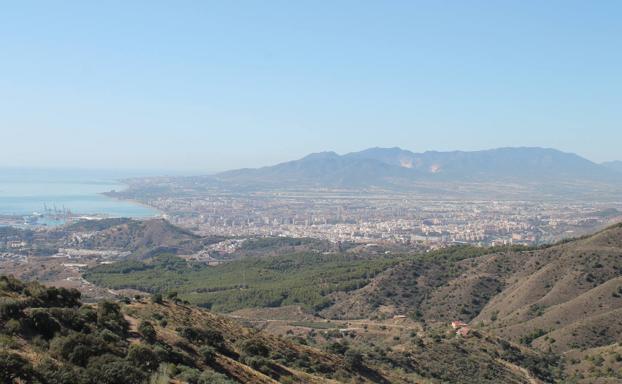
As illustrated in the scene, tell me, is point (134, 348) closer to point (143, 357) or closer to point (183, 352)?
point (143, 357)

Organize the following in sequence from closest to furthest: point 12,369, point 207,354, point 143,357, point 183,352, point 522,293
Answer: point 12,369, point 143,357, point 183,352, point 207,354, point 522,293

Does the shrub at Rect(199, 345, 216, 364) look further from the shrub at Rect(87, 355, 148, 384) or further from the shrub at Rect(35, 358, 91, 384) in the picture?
the shrub at Rect(35, 358, 91, 384)

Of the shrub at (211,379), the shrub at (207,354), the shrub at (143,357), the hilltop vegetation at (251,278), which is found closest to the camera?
the shrub at (143,357)

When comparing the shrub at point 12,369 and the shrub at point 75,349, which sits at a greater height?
the shrub at point 12,369

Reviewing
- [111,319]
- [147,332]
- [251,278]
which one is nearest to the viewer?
[147,332]

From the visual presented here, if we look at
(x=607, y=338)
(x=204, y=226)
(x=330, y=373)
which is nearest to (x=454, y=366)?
(x=330, y=373)

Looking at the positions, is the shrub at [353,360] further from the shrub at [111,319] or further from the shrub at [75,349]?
the shrub at [75,349]

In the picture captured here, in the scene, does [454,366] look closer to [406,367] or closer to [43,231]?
[406,367]

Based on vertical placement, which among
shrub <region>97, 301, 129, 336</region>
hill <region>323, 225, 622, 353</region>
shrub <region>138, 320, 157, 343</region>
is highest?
shrub <region>97, 301, 129, 336</region>

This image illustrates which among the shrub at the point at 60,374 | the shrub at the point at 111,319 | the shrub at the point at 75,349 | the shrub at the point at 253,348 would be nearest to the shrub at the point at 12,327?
the shrub at the point at 75,349

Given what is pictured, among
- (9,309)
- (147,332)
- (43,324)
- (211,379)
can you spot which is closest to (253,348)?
(147,332)

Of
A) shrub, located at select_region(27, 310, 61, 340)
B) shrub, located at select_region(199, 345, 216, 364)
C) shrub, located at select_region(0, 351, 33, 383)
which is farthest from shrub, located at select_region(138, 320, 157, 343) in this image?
shrub, located at select_region(0, 351, 33, 383)
